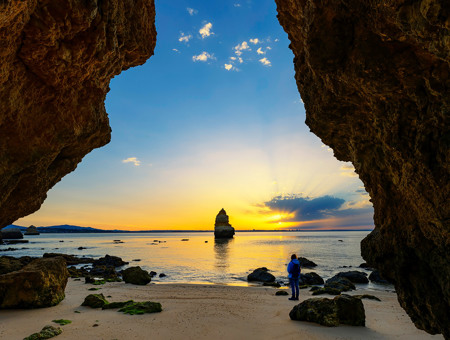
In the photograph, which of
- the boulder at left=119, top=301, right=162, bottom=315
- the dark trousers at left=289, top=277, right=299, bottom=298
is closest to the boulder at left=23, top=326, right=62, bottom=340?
the boulder at left=119, top=301, right=162, bottom=315

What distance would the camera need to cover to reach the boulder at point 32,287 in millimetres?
11898

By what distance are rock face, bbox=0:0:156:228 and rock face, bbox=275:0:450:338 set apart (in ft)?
20.5

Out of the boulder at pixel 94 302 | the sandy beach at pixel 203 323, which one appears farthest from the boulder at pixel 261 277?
the boulder at pixel 94 302

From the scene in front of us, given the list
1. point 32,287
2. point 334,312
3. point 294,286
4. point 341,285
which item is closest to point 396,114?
point 334,312

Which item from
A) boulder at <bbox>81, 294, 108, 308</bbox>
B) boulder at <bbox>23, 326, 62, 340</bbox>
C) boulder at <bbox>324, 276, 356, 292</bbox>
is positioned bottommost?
boulder at <bbox>324, 276, 356, 292</bbox>

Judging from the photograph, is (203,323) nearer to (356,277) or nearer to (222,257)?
(356,277)

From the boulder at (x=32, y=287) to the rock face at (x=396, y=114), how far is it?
14200 mm

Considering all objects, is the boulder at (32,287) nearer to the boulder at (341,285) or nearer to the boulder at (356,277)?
the boulder at (341,285)

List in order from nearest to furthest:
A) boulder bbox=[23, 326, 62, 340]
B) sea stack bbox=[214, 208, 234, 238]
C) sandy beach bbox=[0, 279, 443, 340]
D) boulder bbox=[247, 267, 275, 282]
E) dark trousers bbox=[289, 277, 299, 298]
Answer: boulder bbox=[23, 326, 62, 340] → sandy beach bbox=[0, 279, 443, 340] → dark trousers bbox=[289, 277, 299, 298] → boulder bbox=[247, 267, 275, 282] → sea stack bbox=[214, 208, 234, 238]

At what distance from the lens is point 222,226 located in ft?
341

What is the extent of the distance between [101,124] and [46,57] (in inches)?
205

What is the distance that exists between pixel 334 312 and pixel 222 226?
95.1m

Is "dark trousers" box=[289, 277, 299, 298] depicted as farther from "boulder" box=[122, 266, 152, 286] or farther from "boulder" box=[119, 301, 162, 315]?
"boulder" box=[122, 266, 152, 286]

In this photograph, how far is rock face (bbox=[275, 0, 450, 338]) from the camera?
440 centimetres
